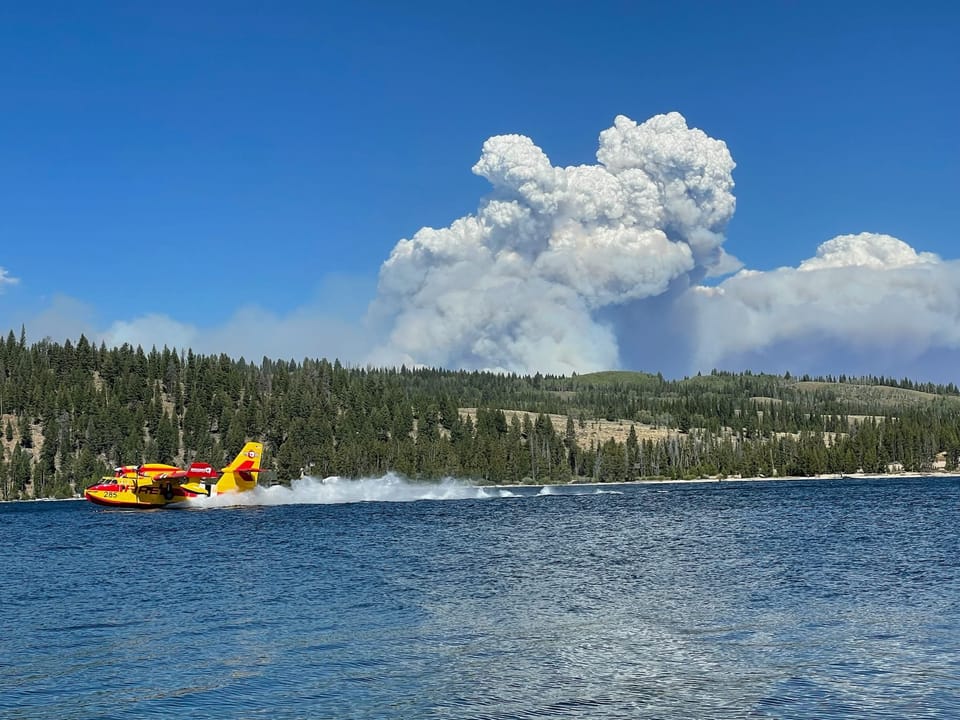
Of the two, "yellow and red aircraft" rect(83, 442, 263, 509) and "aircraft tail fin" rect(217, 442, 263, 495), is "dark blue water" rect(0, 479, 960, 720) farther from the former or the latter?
"aircraft tail fin" rect(217, 442, 263, 495)

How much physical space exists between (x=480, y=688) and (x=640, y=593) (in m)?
21.7

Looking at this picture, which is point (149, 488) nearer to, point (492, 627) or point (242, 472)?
point (242, 472)

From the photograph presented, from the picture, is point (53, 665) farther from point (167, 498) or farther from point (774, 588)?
point (167, 498)

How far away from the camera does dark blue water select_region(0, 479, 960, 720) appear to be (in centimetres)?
2912

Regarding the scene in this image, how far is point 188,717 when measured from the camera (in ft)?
91.7

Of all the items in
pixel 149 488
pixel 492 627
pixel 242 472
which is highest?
pixel 242 472

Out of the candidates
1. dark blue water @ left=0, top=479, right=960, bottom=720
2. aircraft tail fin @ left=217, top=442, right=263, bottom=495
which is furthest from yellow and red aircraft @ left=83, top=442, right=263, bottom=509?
dark blue water @ left=0, top=479, right=960, bottom=720

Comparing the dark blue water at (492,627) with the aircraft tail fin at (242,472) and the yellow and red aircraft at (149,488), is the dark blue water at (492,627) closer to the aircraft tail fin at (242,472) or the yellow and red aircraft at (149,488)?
the yellow and red aircraft at (149,488)

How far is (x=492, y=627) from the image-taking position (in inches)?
1624

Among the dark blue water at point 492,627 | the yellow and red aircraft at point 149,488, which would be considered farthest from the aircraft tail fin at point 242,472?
the dark blue water at point 492,627

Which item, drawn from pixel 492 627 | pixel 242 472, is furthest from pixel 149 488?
pixel 492 627

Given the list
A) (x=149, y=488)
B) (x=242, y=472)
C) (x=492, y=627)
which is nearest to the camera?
(x=492, y=627)

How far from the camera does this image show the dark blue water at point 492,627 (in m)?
29.1

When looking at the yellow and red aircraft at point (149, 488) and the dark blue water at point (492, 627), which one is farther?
the yellow and red aircraft at point (149, 488)
